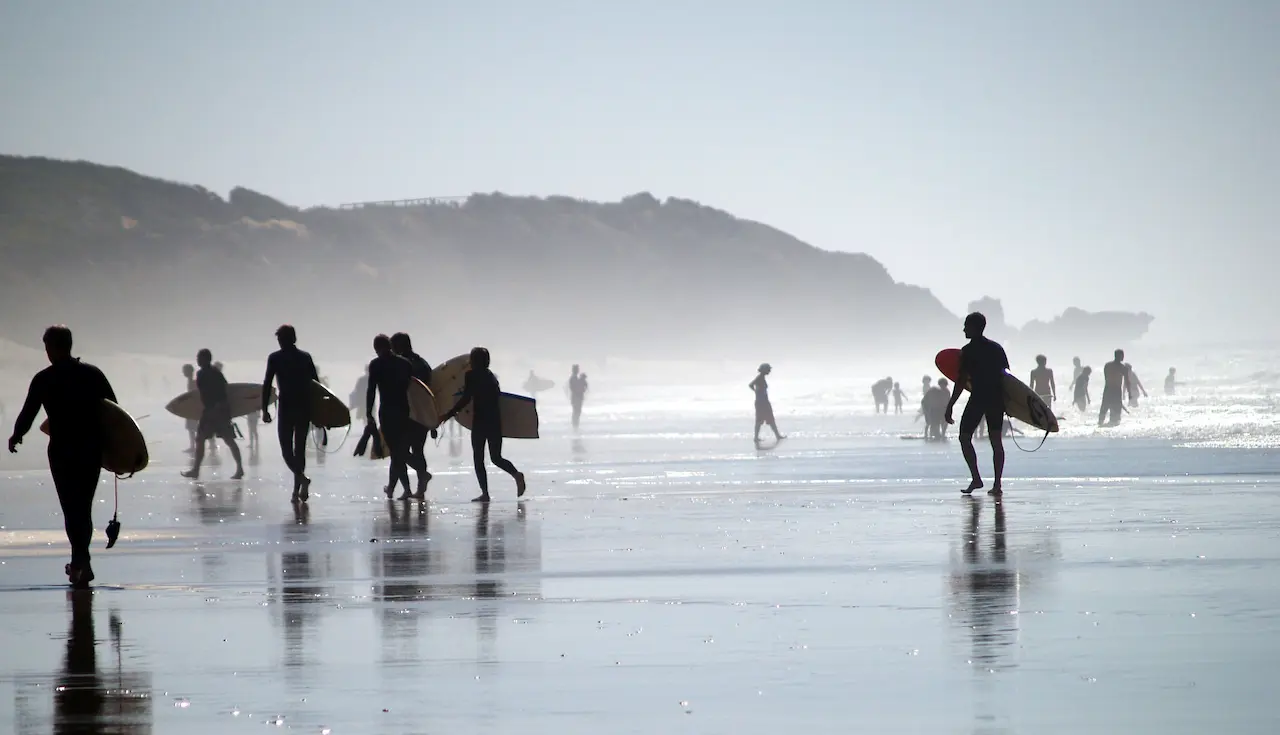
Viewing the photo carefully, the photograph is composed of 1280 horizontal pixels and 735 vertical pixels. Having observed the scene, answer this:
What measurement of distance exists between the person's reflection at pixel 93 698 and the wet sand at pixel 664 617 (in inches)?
0.8

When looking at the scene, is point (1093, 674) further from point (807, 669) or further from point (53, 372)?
point (53, 372)

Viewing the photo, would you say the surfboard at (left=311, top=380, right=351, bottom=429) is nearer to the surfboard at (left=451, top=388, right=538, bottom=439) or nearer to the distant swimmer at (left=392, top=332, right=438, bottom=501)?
the distant swimmer at (left=392, top=332, right=438, bottom=501)

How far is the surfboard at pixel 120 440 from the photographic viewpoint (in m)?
10.7

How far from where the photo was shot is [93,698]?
6.34 m

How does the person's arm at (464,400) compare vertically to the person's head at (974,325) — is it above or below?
below

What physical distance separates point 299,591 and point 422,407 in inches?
301

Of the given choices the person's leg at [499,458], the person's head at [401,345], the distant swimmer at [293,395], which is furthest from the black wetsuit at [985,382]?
the distant swimmer at [293,395]

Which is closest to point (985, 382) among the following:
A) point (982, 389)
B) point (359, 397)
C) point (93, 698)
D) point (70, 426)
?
point (982, 389)

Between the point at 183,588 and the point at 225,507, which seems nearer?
the point at 183,588

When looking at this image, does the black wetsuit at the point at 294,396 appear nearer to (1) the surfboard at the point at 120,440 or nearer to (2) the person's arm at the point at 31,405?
(1) the surfboard at the point at 120,440

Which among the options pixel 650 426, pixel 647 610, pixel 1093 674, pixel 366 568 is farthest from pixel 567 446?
pixel 1093 674

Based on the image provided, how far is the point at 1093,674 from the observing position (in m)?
6.50

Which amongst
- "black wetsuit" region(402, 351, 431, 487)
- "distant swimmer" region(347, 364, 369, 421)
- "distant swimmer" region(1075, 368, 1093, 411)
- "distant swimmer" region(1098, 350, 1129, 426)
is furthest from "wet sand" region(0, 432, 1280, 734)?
"distant swimmer" region(1075, 368, 1093, 411)

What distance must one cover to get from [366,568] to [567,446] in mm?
23035
